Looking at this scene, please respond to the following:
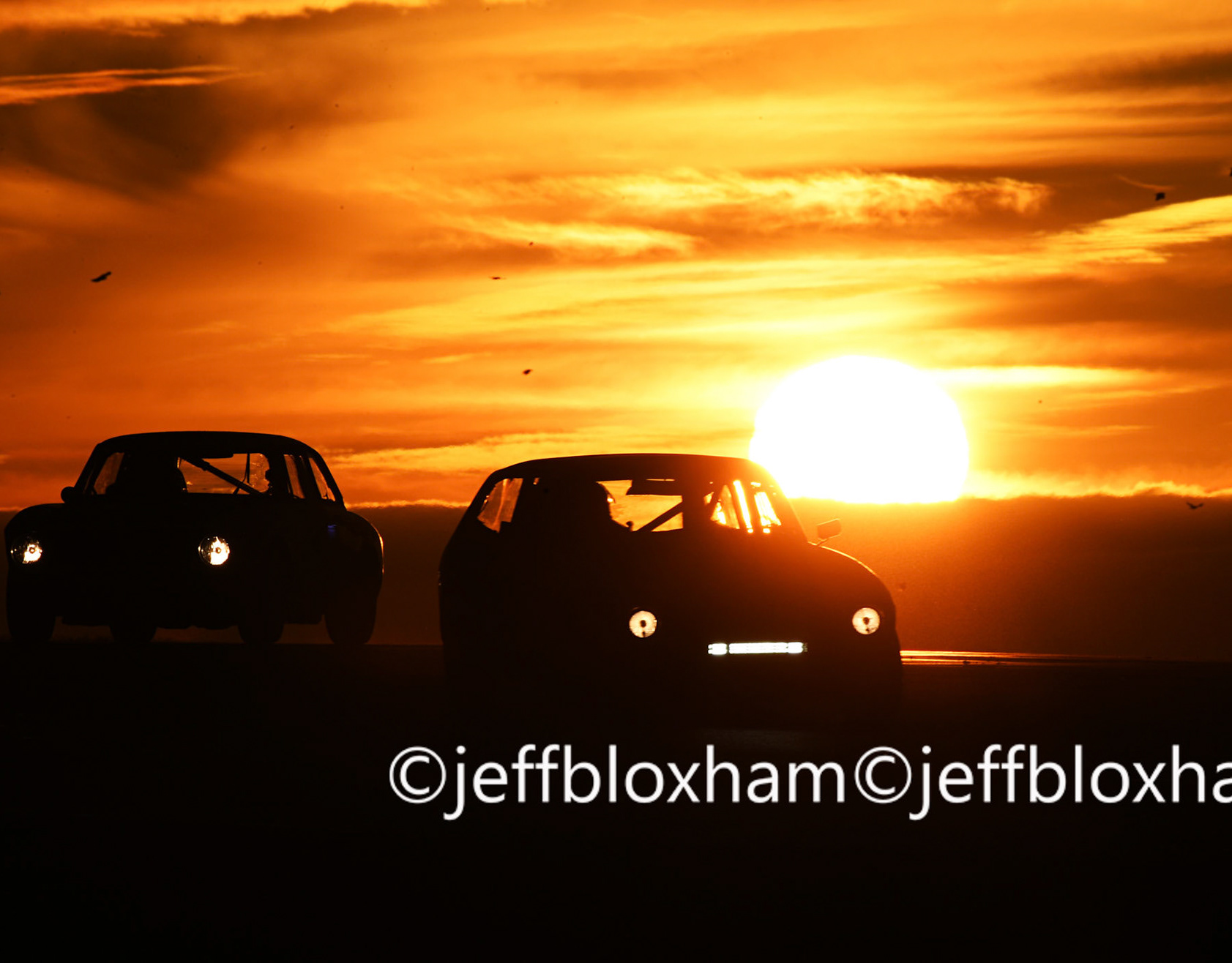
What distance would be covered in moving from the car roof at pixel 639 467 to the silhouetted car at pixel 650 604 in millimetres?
232

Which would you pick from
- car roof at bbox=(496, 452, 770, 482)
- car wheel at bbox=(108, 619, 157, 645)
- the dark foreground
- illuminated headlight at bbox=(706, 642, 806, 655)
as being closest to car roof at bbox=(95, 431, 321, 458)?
car wheel at bbox=(108, 619, 157, 645)

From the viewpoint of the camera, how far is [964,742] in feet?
35.7

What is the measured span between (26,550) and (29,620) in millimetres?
1101

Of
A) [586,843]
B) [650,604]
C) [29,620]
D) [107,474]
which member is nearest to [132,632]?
[29,620]

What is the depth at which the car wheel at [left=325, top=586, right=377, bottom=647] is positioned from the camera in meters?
17.1

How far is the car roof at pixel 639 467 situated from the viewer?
11695 millimetres

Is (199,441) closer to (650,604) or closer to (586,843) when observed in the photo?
(650,604)

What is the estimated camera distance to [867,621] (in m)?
10.4

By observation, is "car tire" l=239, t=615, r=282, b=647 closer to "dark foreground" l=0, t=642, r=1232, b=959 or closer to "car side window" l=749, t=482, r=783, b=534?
"dark foreground" l=0, t=642, r=1232, b=959

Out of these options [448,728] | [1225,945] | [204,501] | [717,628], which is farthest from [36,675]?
[1225,945]

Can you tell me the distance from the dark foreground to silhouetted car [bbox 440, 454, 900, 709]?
0.31 metres

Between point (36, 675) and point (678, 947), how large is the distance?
1096cm

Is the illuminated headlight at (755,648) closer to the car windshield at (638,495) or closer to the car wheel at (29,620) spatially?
the car windshield at (638,495)

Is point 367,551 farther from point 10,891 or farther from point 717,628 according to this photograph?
point 10,891
